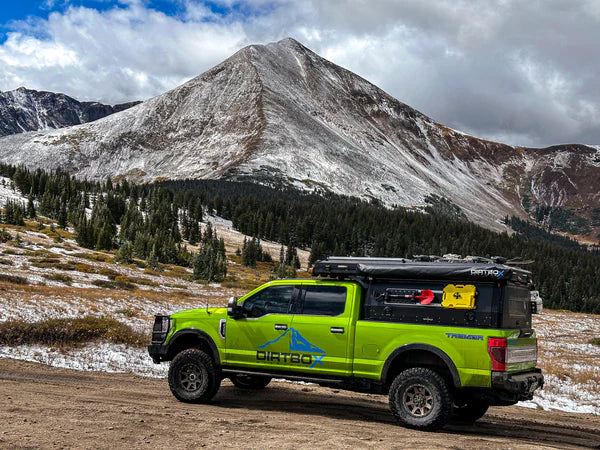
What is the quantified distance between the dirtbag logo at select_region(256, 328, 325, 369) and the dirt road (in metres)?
1.20

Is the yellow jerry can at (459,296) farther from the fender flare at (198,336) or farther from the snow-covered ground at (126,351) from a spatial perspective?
the snow-covered ground at (126,351)

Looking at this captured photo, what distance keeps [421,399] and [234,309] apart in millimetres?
4706

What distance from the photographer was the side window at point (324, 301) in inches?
459

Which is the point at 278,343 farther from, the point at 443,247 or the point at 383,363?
the point at 443,247

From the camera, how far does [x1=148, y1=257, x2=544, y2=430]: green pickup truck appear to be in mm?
10305

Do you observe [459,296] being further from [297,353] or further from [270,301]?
[270,301]

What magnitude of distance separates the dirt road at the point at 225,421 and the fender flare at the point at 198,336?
46.3 inches

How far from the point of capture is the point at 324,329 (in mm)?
11531

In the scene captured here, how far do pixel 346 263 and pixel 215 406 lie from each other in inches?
182

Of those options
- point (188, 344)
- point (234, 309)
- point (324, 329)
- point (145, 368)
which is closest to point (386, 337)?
point (324, 329)

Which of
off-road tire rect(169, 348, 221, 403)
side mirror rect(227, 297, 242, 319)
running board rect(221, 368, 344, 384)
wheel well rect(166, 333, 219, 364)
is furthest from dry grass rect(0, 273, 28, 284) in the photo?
running board rect(221, 368, 344, 384)

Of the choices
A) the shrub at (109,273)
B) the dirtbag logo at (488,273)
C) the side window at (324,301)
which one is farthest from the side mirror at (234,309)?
the shrub at (109,273)

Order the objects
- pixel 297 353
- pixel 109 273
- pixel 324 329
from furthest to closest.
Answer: pixel 109 273, pixel 297 353, pixel 324 329

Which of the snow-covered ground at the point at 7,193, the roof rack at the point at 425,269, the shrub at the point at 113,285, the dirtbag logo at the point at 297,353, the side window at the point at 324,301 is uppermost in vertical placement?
the snow-covered ground at the point at 7,193
